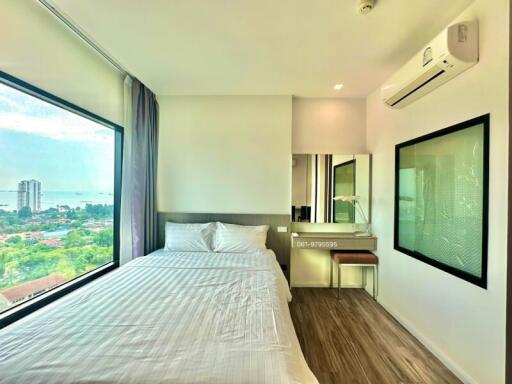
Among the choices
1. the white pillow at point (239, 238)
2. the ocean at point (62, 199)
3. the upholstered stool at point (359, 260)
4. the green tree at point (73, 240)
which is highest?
the ocean at point (62, 199)

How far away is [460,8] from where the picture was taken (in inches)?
68.2

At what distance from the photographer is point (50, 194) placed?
6.70 ft

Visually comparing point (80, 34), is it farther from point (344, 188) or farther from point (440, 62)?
point (344, 188)

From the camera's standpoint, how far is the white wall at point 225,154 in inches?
132

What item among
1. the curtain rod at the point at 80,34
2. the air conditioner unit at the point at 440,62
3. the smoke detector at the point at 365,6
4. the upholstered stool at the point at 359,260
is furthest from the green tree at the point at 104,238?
the air conditioner unit at the point at 440,62

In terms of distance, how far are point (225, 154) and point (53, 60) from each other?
6.28 feet

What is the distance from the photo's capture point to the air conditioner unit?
1681 millimetres

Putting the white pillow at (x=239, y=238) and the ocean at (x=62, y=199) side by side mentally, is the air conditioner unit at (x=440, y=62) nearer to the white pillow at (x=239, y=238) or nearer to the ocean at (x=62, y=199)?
the white pillow at (x=239, y=238)

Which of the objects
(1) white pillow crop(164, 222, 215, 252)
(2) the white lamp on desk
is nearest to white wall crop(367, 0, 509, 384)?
(2) the white lamp on desk

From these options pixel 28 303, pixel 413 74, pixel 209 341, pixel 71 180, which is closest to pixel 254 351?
pixel 209 341

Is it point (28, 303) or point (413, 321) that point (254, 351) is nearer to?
point (28, 303)

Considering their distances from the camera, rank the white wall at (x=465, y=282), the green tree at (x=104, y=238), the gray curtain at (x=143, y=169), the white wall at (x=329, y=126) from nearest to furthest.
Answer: the white wall at (x=465, y=282), the green tree at (x=104, y=238), the gray curtain at (x=143, y=169), the white wall at (x=329, y=126)

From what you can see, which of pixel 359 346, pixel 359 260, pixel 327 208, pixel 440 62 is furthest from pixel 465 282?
pixel 327 208

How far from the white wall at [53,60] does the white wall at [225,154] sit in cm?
87
